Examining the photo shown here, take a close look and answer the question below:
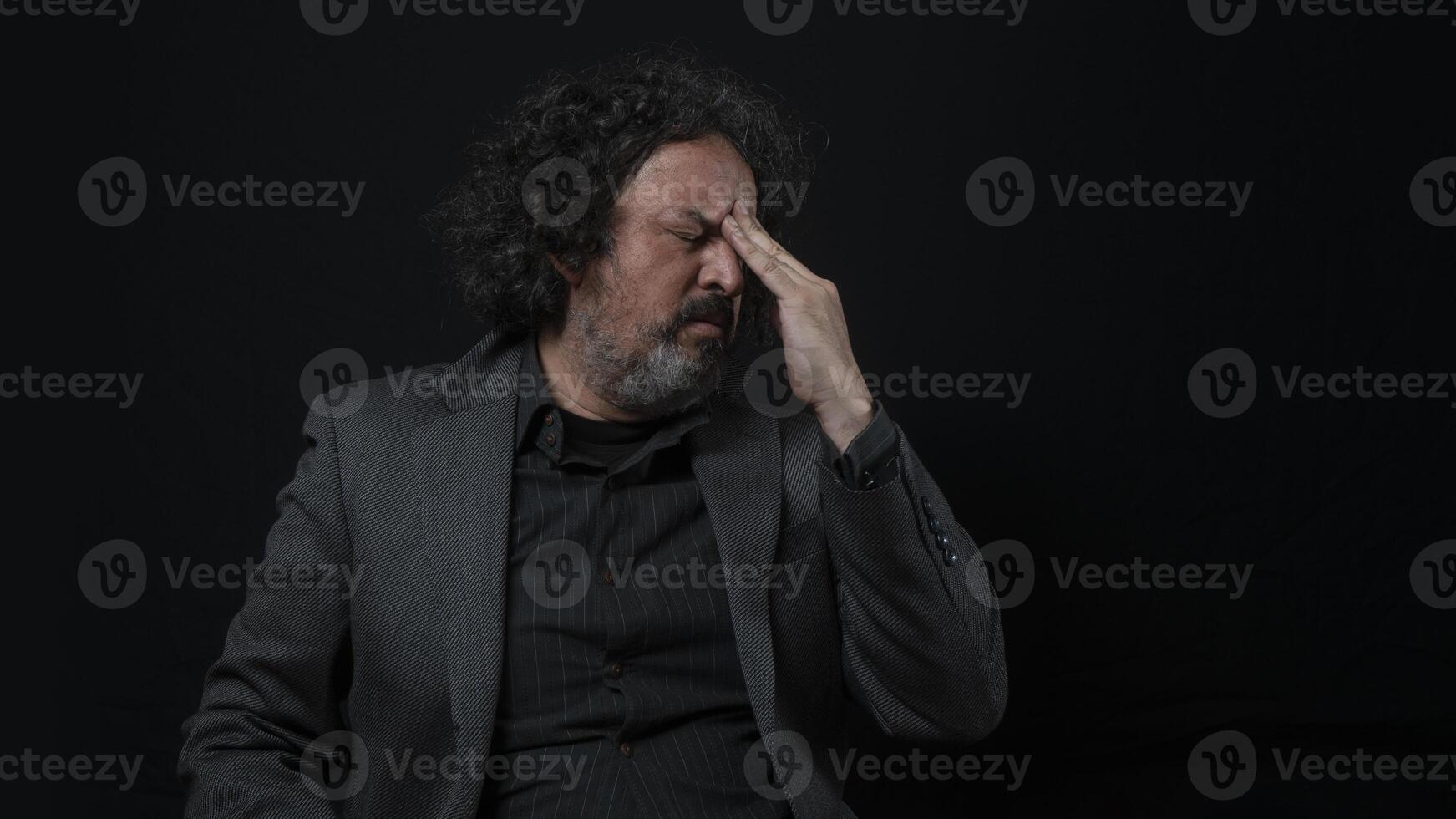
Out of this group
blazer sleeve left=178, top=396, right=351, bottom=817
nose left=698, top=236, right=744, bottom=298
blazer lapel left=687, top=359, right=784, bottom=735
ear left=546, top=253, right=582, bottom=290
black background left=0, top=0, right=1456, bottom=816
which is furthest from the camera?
black background left=0, top=0, right=1456, bottom=816

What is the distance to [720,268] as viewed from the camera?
7.80ft

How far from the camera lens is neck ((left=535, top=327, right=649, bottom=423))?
2.46m

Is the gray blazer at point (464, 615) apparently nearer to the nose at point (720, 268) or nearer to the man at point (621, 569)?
the man at point (621, 569)

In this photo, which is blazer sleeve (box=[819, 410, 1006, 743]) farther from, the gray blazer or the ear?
the ear

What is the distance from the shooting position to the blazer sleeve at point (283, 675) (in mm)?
2115

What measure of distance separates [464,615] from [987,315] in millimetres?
1562

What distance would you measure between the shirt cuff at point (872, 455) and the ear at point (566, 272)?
1.99ft

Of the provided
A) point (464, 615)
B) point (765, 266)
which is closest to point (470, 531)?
point (464, 615)

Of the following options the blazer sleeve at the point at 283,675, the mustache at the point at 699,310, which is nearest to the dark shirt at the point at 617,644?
the mustache at the point at 699,310

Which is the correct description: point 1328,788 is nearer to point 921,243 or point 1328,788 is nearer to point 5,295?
point 921,243

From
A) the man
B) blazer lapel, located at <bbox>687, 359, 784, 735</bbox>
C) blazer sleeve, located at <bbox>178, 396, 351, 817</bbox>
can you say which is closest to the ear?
the man

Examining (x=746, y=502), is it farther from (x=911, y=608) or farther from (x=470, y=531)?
(x=470, y=531)

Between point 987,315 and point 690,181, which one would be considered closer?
point 690,181

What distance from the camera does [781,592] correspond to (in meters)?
2.33
